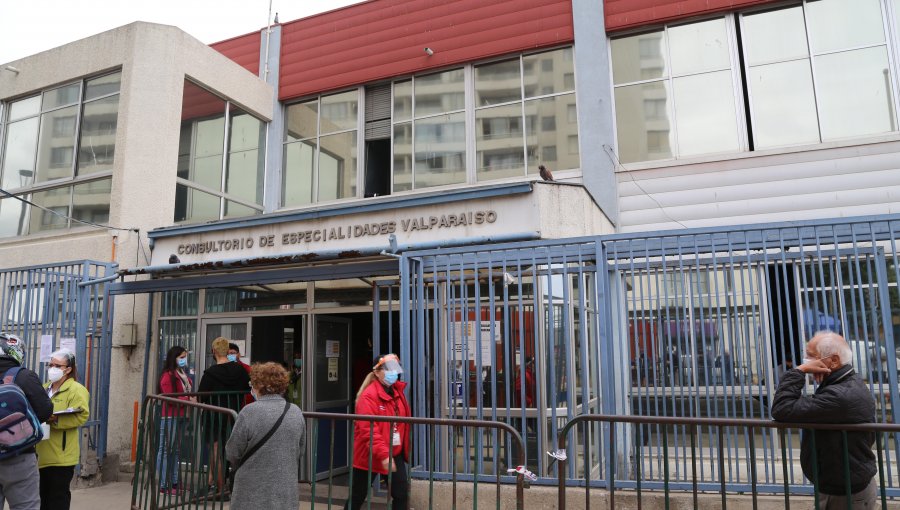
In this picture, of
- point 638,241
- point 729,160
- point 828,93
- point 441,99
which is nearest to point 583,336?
point 638,241

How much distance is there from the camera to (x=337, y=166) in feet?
41.5

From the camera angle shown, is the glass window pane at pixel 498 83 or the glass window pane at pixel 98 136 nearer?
the glass window pane at pixel 98 136

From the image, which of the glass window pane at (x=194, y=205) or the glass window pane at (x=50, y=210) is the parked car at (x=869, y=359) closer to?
the glass window pane at (x=194, y=205)

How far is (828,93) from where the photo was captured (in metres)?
9.42

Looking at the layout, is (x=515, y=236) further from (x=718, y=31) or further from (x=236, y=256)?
(x=718, y=31)

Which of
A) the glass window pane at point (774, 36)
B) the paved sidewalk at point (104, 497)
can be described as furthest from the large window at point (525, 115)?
the paved sidewalk at point (104, 497)

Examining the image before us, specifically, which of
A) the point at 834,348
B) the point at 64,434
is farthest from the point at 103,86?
the point at 834,348

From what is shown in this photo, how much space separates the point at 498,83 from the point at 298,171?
4.39 metres

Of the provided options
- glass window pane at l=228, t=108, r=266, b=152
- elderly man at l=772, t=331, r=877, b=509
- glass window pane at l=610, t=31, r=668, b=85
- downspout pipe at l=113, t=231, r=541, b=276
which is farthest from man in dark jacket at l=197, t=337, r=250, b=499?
glass window pane at l=610, t=31, r=668, b=85

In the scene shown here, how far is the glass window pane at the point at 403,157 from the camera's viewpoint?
1196cm

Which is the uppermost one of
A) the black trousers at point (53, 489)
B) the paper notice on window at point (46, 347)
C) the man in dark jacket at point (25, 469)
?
the paper notice on window at point (46, 347)

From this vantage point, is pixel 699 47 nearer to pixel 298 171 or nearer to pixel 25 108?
pixel 298 171

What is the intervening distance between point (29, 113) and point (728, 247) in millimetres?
12000

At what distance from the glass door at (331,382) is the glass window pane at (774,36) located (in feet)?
24.8
